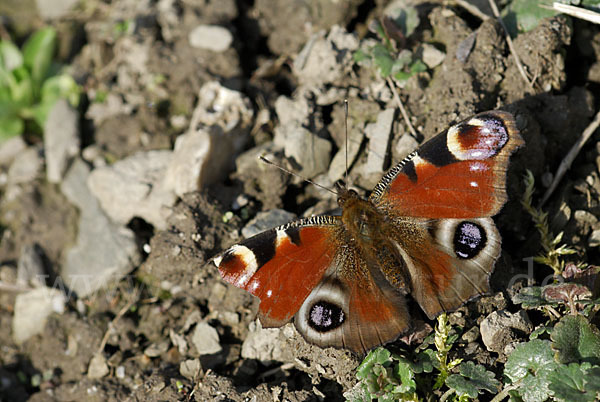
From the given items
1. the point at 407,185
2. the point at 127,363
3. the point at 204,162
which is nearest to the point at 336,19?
the point at 204,162

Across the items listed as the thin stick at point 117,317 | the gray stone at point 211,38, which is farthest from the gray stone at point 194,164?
the gray stone at point 211,38

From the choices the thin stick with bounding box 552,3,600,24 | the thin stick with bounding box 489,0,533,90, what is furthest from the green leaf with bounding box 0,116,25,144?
the thin stick with bounding box 552,3,600,24

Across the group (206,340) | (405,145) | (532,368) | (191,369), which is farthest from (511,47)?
(191,369)

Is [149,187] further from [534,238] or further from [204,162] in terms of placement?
[534,238]

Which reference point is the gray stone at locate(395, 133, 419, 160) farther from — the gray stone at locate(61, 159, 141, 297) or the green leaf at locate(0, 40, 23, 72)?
the green leaf at locate(0, 40, 23, 72)

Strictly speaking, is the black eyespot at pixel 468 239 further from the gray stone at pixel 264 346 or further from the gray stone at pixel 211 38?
the gray stone at pixel 211 38

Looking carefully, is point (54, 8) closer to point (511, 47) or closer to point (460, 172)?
point (511, 47)
